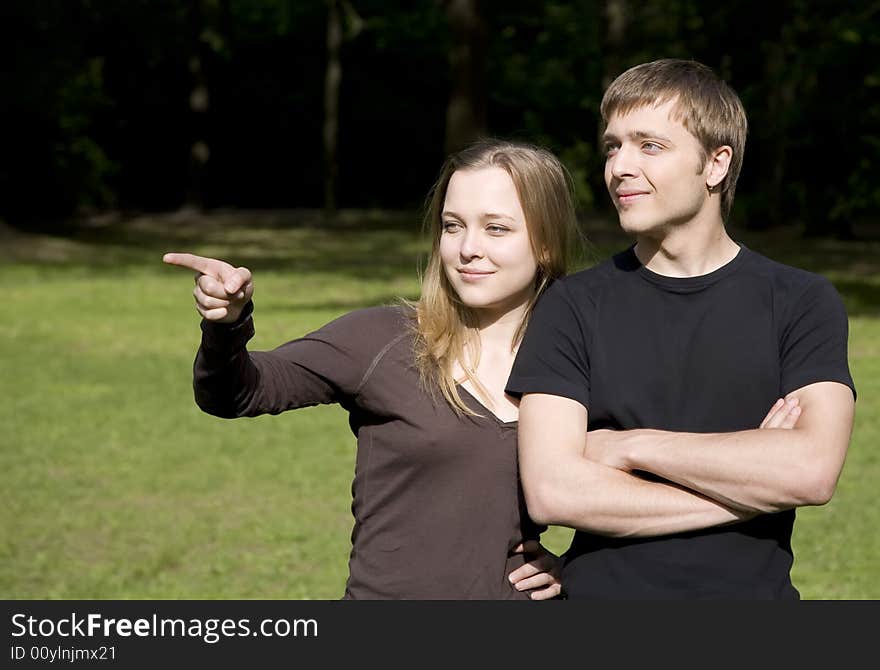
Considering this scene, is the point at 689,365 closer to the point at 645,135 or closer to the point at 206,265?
the point at 645,135

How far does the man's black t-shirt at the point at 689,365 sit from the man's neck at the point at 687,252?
27 mm

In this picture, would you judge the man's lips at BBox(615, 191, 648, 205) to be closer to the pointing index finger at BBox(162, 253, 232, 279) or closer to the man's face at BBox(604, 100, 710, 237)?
the man's face at BBox(604, 100, 710, 237)

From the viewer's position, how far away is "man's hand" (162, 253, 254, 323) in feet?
10.6

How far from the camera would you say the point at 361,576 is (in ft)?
11.2

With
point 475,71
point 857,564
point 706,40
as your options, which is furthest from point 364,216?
point 857,564

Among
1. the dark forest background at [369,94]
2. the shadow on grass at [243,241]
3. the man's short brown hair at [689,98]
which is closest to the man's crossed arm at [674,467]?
the man's short brown hair at [689,98]

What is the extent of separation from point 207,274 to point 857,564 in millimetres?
5956

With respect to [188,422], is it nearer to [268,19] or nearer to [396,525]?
→ [396,525]

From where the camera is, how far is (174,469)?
10930mm

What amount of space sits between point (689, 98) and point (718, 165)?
0.57ft

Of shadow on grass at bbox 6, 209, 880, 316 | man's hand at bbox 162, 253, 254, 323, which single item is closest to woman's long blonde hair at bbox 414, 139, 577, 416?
man's hand at bbox 162, 253, 254, 323

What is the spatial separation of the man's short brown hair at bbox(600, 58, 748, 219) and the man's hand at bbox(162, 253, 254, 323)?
0.86 metres

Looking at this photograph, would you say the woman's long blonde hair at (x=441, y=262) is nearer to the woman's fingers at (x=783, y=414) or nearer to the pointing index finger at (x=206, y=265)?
the pointing index finger at (x=206, y=265)

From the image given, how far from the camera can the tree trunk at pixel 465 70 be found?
2628 cm
